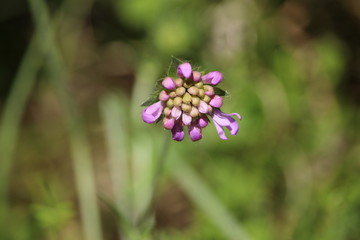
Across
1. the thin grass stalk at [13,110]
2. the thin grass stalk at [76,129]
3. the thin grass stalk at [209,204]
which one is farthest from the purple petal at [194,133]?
the thin grass stalk at [13,110]

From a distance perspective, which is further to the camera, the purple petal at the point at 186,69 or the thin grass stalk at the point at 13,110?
the thin grass stalk at the point at 13,110

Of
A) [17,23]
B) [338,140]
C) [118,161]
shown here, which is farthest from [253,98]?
[17,23]

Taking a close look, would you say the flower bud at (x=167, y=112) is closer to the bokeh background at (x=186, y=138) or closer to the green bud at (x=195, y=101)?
the green bud at (x=195, y=101)

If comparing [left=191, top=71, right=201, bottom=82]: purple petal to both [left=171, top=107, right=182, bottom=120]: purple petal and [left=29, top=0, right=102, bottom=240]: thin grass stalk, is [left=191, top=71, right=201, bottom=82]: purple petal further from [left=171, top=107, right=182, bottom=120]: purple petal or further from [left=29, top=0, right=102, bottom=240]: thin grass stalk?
[left=29, top=0, right=102, bottom=240]: thin grass stalk

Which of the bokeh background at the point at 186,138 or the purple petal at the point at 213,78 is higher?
the bokeh background at the point at 186,138

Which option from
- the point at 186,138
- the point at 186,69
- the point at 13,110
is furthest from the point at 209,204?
the point at 13,110

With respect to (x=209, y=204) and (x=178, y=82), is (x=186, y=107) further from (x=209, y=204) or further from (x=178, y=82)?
(x=209, y=204)
